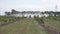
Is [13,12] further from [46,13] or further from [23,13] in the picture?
[46,13]

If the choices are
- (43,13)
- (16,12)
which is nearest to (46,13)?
(43,13)

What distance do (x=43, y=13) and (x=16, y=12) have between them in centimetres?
2320

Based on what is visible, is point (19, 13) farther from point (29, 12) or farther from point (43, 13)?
point (43, 13)

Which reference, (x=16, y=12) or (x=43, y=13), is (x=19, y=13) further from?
(x=43, y=13)

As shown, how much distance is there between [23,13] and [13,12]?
9024 millimetres

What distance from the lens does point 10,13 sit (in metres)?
160

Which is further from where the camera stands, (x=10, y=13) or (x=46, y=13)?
(x=10, y=13)

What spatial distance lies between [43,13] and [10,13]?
1191 inches

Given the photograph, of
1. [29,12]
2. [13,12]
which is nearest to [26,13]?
[29,12]

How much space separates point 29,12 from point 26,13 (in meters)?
2.66

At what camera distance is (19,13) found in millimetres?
153500

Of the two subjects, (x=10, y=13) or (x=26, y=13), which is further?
(x=10, y=13)

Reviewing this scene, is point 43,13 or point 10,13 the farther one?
point 10,13

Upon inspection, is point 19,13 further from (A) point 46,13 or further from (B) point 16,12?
(A) point 46,13
